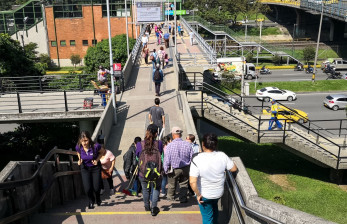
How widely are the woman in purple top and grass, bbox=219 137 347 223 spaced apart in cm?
1028

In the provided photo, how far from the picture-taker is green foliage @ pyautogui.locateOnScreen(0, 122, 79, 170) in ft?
67.3

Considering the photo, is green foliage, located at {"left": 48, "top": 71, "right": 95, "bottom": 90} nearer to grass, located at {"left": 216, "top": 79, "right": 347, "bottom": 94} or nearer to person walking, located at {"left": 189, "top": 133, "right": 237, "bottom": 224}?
person walking, located at {"left": 189, "top": 133, "right": 237, "bottom": 224}

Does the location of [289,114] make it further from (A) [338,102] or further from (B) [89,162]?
(A) [338,102]

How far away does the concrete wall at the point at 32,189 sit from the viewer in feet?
18.4

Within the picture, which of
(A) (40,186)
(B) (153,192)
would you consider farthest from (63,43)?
(B) (153,192)

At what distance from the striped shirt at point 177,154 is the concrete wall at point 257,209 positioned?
109 centimetres

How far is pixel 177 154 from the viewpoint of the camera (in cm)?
678

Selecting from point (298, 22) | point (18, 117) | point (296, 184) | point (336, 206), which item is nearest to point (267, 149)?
point (296, 184)

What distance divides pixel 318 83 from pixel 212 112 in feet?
100

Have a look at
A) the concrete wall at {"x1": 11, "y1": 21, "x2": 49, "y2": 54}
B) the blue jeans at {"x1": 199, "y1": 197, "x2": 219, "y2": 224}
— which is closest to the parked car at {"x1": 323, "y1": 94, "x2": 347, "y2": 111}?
the blue jeans at {"x1": 199, "y1": 197, "x2": 219, "y2": 224}

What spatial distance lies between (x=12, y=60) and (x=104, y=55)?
1130 centimetres

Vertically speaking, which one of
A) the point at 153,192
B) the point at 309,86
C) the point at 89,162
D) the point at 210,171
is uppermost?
the point at 210,171

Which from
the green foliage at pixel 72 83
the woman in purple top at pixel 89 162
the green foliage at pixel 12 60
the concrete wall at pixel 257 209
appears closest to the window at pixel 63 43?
the green foliage at pixel 12 60

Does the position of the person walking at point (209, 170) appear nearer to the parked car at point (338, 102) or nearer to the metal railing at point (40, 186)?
the metal railing at point (40, 186)
